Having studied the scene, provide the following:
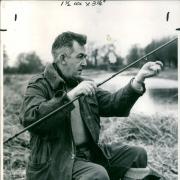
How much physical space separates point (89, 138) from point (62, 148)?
0.13 meters

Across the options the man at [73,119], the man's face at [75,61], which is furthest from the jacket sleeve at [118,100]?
the man's face at [75,61]

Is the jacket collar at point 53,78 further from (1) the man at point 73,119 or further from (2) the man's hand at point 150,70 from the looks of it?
(2) the man's hand at point 150,70

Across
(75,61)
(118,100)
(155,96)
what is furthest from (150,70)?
(155,96)

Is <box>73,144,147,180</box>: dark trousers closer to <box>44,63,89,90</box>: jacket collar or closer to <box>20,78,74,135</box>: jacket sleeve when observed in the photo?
<box>20,78,74,135</box>: jacket sleeve

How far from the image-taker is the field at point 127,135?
6.44 feet

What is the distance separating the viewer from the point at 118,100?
1.71 metres

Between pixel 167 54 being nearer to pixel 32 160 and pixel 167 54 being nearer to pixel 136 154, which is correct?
pixel 136 154

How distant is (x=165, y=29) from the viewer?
1851 millimetres

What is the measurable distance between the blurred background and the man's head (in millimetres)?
140

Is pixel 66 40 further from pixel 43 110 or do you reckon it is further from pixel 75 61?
pixel 43 110

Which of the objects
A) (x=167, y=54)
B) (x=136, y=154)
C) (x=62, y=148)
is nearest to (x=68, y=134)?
(x=62, y=148)

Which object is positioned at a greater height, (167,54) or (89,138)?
(167,54)

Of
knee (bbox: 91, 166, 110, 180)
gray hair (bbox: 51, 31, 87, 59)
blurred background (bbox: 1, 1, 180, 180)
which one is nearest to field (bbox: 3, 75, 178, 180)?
blurred background (bbox: 1, 1, 180, 180)

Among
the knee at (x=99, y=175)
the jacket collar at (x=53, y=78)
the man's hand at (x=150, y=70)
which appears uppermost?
the man's hand at (x=150, y=70)
